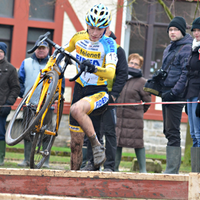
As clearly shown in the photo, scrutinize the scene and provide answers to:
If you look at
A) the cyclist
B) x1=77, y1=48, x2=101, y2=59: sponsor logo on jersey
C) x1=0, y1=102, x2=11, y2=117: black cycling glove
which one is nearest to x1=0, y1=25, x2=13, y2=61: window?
x1=0, y1=102, x2=11, y2=117: black cycling glove

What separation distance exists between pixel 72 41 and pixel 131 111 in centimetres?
260

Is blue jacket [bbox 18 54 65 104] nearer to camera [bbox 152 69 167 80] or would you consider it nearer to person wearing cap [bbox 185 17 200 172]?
camera [bbox 152 69 167 80]

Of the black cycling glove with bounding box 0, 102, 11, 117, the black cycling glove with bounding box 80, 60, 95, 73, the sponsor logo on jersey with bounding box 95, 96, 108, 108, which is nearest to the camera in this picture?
the black cycling glove with bounding box 80, 60, 95, 73

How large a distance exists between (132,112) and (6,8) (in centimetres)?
691

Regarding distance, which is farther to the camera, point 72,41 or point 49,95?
point 72,41

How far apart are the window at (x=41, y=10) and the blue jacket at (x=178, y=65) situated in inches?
291

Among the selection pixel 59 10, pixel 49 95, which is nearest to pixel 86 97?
pixel 49 95

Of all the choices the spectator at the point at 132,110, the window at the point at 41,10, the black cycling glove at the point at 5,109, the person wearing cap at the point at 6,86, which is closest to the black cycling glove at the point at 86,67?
the spectator at the point at 132,110

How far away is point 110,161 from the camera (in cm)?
678

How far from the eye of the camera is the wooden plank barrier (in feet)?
13.9

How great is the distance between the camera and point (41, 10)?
44.9 ft

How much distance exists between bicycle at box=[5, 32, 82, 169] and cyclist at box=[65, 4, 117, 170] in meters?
0.26

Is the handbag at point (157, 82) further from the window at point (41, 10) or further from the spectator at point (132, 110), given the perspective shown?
the window at point (41, 10)

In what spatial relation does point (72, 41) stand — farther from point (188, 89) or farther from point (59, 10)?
point (59, 10)
